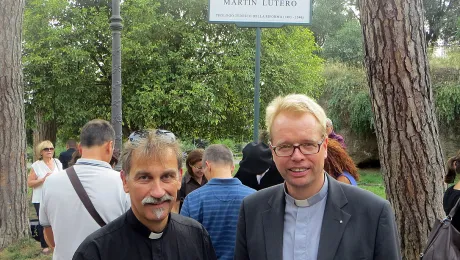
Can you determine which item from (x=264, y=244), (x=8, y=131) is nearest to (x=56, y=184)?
(x=264, y=244)

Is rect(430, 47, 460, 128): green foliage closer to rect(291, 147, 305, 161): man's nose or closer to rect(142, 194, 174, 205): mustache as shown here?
rect(291, 147, 305, 161): man's nose

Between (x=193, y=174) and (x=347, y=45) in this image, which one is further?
(x=347, y=45)

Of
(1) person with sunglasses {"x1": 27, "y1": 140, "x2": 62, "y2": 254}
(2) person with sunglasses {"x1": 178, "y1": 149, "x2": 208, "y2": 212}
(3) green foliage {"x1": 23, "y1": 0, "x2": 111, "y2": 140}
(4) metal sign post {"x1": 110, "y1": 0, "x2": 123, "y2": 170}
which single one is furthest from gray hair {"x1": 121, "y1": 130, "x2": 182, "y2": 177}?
(3) green foliage {"x1": 23, "y1": 0, "x2": 111, "y2": 140}

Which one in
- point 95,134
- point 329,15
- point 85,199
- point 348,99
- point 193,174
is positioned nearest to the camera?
point 85,199

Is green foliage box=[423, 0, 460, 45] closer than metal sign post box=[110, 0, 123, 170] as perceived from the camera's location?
No

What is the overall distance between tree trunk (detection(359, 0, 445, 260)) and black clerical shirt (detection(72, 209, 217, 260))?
99.4 inches

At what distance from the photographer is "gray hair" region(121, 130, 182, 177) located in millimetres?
2252

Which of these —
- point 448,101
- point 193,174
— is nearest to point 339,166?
point 193,174

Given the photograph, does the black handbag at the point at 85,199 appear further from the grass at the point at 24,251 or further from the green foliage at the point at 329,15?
the green foliage at the point at 329,15

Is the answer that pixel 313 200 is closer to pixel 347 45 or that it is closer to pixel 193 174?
pixel 193 174

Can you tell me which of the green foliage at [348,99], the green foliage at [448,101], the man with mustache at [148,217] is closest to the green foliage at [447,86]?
the green foliage at [448,101]

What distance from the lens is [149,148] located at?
226cm

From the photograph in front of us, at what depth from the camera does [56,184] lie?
3604 millimetres

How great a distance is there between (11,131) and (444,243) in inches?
295
